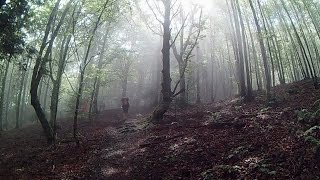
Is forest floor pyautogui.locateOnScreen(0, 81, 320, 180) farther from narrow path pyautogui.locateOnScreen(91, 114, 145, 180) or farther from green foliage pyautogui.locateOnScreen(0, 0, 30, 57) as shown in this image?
green foliage pyautogui.locateOnScreen(0, 0, 30, 57)

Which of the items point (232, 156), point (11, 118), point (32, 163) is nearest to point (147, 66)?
point (11, 118)

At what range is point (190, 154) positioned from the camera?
982 centimetres

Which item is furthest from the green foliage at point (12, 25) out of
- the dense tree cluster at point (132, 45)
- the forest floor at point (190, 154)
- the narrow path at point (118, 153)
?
the narrow path at point (118, 153)

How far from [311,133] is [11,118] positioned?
45.7 m

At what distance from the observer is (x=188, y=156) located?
31.8ft

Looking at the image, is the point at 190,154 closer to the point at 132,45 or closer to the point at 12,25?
the point at 12,25

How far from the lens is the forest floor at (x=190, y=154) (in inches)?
305

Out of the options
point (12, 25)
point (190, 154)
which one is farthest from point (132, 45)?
point (190, 154)

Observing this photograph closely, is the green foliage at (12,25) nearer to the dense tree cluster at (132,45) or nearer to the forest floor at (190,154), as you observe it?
the dense tree cluster at (132,45)

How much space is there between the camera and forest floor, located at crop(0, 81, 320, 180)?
775 cm

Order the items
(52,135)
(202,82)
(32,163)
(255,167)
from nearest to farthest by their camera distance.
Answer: (255,167)
(32,163)
(52,135)
(202,82)

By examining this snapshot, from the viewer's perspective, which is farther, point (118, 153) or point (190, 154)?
point (118, 153)

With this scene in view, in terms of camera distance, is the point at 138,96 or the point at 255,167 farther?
the point at 138,96

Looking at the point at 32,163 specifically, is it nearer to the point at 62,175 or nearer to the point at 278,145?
the point at 62,175
